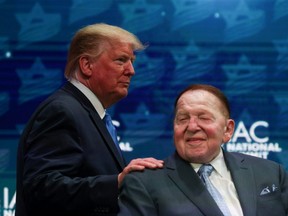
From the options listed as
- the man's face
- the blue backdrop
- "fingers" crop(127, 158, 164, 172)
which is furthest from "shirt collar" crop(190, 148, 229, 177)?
the blue backdrop

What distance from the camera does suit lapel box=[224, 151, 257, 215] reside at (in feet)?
7.91

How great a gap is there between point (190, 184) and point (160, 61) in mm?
1479

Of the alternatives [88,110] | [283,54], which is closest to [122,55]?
[88,110]

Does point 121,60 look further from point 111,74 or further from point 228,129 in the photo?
point 228,129

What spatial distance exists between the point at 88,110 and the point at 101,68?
18 centimetres

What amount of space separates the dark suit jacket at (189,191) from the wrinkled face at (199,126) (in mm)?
60

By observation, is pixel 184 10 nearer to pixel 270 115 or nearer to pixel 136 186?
pixel 270 115

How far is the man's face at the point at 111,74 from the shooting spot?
2.74 metres

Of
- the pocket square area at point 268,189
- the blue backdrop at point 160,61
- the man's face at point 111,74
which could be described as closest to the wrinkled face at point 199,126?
the pocket square area at point 268,189

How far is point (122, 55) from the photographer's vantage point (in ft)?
9.12

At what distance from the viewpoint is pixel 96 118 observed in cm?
267

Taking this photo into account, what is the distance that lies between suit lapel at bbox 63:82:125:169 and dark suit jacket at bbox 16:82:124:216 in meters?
0.02

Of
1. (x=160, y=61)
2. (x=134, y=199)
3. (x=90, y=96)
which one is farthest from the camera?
(x=160, y=61)

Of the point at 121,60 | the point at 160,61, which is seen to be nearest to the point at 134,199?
the point at 121,60
